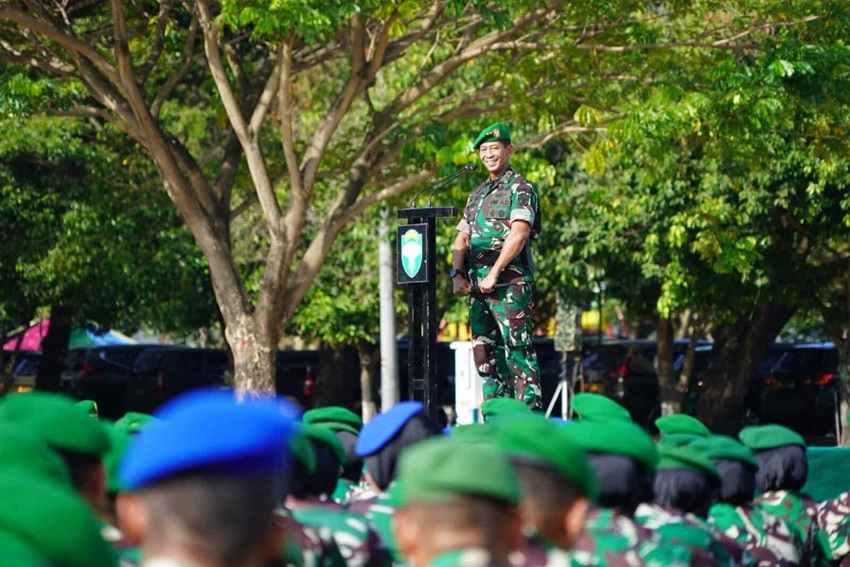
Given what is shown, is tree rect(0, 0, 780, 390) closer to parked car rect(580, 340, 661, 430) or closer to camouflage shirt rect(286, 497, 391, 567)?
camouflage shirt rect(286, 497, 391, 567)

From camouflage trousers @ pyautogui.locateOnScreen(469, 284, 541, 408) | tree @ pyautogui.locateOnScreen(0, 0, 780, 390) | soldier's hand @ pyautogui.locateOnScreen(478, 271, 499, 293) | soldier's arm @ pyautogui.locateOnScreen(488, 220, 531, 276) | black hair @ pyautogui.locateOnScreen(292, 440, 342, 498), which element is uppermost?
tree @ pyautogui.locateOnScreen(0, 0, 780, 390)

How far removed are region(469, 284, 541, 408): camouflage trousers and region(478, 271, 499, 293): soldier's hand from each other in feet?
0.36

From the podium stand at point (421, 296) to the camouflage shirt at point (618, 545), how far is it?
4974 millimetres

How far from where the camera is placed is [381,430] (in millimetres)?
4457

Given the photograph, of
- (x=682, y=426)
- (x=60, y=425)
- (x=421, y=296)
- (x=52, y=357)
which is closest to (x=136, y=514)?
(x=60, y=425)

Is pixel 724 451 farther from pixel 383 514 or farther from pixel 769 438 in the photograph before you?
pixel 383 514

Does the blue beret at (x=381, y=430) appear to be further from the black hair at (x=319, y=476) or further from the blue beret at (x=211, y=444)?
the blue beret at (x=211, y=444)

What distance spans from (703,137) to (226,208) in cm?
506

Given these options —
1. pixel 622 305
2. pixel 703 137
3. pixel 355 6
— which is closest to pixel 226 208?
pixel 355 6

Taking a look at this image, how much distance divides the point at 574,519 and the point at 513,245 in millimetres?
4964

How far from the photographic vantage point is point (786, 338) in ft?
133

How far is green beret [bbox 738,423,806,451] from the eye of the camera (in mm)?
5605

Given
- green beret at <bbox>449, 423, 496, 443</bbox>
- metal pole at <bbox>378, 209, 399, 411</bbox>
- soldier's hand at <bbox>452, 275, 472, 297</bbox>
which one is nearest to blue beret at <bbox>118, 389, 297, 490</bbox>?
green beret at <bbox>449, 423, 496, 443</bbox>

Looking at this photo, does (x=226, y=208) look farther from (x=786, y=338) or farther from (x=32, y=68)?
(x=786, y=338)
